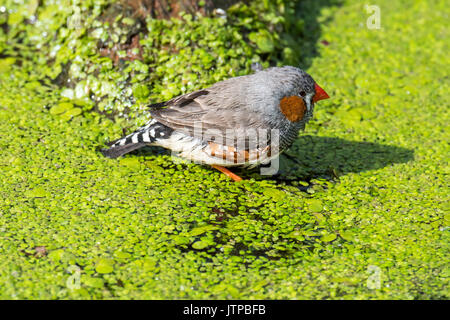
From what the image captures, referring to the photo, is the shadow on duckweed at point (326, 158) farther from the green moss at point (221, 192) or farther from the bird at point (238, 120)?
the bird at point (238, 120)

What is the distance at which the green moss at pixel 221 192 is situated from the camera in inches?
159

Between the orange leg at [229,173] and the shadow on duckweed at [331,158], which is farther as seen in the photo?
the shadow on duckweed at [331,158]

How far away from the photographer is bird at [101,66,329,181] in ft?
15.9

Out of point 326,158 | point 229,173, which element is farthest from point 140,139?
point 326,158

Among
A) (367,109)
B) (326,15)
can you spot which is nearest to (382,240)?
(367,109)

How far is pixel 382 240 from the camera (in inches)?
179

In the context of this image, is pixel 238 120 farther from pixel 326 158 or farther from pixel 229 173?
pixel 326 158

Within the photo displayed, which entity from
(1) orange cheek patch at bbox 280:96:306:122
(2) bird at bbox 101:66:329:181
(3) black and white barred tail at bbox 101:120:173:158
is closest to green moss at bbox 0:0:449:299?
(3) black and white barred tail at bbox 101:120:173:158

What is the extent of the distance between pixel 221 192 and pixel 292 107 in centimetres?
93

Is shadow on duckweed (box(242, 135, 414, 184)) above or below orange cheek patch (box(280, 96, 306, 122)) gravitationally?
below

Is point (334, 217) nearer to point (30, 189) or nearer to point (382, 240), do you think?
point (382, 240)

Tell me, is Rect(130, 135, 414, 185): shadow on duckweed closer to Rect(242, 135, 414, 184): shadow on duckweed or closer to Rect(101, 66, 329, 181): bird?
Rect(242, 135, 414, 184): shadow on duckweed

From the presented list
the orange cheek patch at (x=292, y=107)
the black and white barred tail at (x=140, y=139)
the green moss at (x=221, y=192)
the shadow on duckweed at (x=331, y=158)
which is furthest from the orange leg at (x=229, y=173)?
the orange cheek patch at (x=292, y=107)

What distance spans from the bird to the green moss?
13.3 inches
